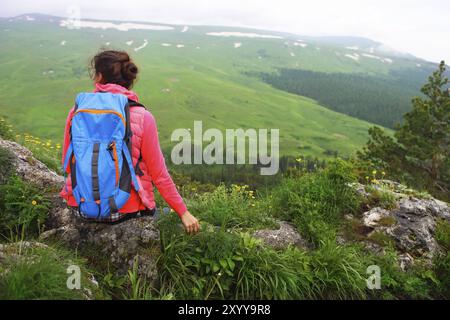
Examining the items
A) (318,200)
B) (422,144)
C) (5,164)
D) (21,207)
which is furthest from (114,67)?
(422,144)

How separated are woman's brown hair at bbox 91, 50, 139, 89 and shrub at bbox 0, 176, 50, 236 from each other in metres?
2.15

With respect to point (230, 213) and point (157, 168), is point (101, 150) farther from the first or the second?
point (230, 213)

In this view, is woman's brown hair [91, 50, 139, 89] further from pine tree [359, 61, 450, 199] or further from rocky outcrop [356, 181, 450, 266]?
pine tree [359, 61, 450, 199]

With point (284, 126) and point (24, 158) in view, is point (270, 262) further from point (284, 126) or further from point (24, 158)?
point (284, 126)

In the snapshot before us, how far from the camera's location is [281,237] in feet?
18.8

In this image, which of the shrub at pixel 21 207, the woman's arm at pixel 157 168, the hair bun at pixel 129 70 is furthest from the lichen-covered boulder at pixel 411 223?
the shrub at pixel 21 207

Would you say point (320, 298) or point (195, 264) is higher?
point (195, 264)

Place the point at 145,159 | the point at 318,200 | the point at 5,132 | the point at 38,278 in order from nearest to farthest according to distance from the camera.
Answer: the point at 38,278 < the point at 145,159 < the point at 318,200 < the point at 5,132

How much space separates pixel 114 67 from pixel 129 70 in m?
0.18

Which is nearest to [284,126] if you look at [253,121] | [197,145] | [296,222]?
[253,121]

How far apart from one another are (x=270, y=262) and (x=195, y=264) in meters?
0.95

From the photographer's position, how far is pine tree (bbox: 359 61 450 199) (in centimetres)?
3111
